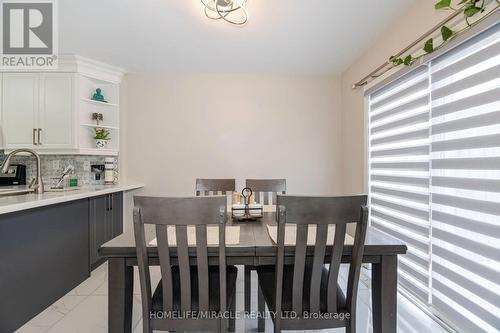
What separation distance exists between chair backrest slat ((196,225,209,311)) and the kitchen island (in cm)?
129

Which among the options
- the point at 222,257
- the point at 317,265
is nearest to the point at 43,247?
the point at 222,257

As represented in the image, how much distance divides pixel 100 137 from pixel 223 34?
196cm

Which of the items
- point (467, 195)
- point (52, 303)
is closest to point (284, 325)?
point (467, 195)

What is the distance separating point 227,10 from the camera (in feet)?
6.27

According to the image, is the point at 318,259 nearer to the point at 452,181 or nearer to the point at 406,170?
the point at 452,181

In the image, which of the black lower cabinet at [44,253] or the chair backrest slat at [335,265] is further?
the black lower cabinet at [44,253]

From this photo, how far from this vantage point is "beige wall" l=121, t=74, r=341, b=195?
331 centimetres

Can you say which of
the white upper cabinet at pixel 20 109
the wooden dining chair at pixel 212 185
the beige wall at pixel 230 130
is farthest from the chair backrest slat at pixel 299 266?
the white upper cabinet at pixel 20 109

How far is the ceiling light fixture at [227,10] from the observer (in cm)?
183

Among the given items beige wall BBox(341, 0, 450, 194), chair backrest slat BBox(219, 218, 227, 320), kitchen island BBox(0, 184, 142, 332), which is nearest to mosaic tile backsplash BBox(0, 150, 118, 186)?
kitchen island BBox(0, 184, 142, 332)

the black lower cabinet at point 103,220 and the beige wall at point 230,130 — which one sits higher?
the beige wall at point 230,130

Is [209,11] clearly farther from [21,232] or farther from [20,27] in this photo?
[21,232]

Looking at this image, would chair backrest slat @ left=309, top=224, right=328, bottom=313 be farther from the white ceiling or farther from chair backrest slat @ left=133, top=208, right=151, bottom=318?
the white ceiling

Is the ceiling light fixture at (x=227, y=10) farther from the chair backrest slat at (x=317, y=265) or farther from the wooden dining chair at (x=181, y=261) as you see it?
the chair backrest slat at (x=317, y=265)
